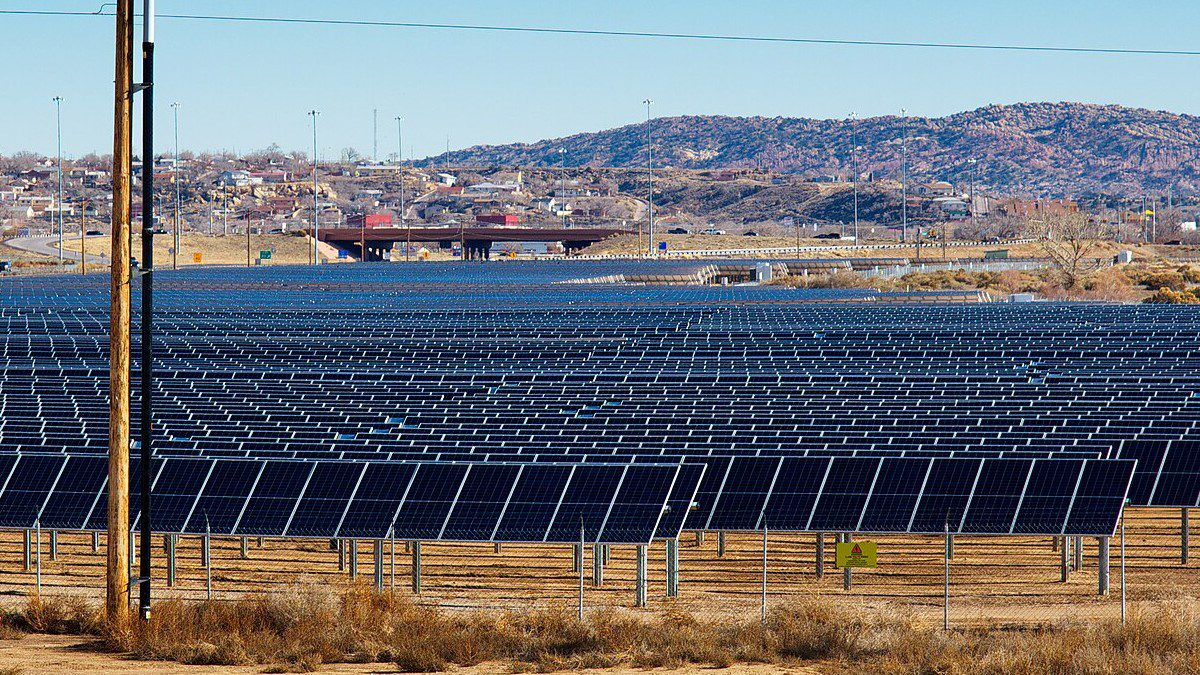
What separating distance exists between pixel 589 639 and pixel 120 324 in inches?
237

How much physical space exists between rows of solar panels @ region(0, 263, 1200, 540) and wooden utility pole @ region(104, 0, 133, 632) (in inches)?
176

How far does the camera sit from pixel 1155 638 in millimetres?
17766

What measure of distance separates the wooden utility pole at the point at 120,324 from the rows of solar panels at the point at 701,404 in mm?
4463

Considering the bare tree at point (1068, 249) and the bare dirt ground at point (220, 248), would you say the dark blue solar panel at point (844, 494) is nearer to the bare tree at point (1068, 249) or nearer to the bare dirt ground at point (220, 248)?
the bare tree at point (1068, 249)

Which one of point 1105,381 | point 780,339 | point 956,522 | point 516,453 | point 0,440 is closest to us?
point 956,522

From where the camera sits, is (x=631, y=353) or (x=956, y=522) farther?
(x=631, y=353)

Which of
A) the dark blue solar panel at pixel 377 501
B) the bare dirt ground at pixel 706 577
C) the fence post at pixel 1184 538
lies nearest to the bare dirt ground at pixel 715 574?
the bare dirt ground at pixel 706 577

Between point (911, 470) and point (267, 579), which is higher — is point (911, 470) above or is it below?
above

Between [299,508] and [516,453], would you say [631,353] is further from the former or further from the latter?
[299,508]

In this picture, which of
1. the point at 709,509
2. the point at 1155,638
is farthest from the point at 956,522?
the point at 1155,638

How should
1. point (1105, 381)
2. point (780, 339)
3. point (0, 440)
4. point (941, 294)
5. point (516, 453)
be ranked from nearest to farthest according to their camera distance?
point (516, 453)
point (0, 440)
point (1105, 381)
point (780, 339)
point (941, 294)

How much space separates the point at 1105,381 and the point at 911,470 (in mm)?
18374

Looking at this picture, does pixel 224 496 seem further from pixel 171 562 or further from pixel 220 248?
pixel 220 248

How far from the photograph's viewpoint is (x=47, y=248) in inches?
6806
